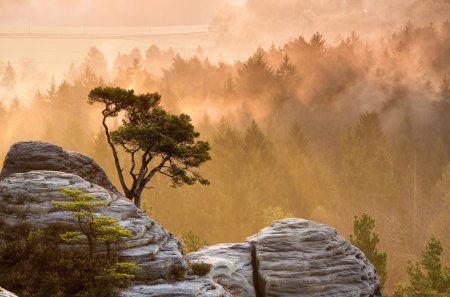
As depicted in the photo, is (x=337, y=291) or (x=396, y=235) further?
(x=396, y=235)

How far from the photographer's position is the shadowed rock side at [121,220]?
20.7m

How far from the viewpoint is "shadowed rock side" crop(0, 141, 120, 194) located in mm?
26453

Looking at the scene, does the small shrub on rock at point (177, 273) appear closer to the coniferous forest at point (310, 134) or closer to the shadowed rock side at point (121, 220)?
the shadowed rock side at point (121, 220)

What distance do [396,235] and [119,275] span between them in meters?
67.8

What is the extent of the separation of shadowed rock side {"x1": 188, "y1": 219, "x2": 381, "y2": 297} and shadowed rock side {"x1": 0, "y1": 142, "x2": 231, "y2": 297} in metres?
6.31

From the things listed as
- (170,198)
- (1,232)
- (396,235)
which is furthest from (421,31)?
(1,232)

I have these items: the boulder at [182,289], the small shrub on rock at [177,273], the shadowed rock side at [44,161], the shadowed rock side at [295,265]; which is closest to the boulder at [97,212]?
the small shrub on rock at [177,273]

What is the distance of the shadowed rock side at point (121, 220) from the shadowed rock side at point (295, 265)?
248 inches

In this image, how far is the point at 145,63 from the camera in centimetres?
19062

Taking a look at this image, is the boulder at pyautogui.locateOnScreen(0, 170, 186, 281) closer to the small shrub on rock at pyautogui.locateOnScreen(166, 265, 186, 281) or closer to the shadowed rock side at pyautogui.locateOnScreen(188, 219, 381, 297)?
the small shrub on rock at pyautogui.locateOnScreen(166, 265, 186, 281)

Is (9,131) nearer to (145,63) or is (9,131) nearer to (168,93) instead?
(168,93)

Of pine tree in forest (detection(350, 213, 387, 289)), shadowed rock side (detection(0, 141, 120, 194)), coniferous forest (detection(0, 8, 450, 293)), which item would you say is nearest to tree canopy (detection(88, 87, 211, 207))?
shadowed rock side (detection(0, 141, 120, 194))

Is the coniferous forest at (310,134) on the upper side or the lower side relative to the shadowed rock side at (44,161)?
upper

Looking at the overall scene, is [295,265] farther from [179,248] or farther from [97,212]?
[97,212]
